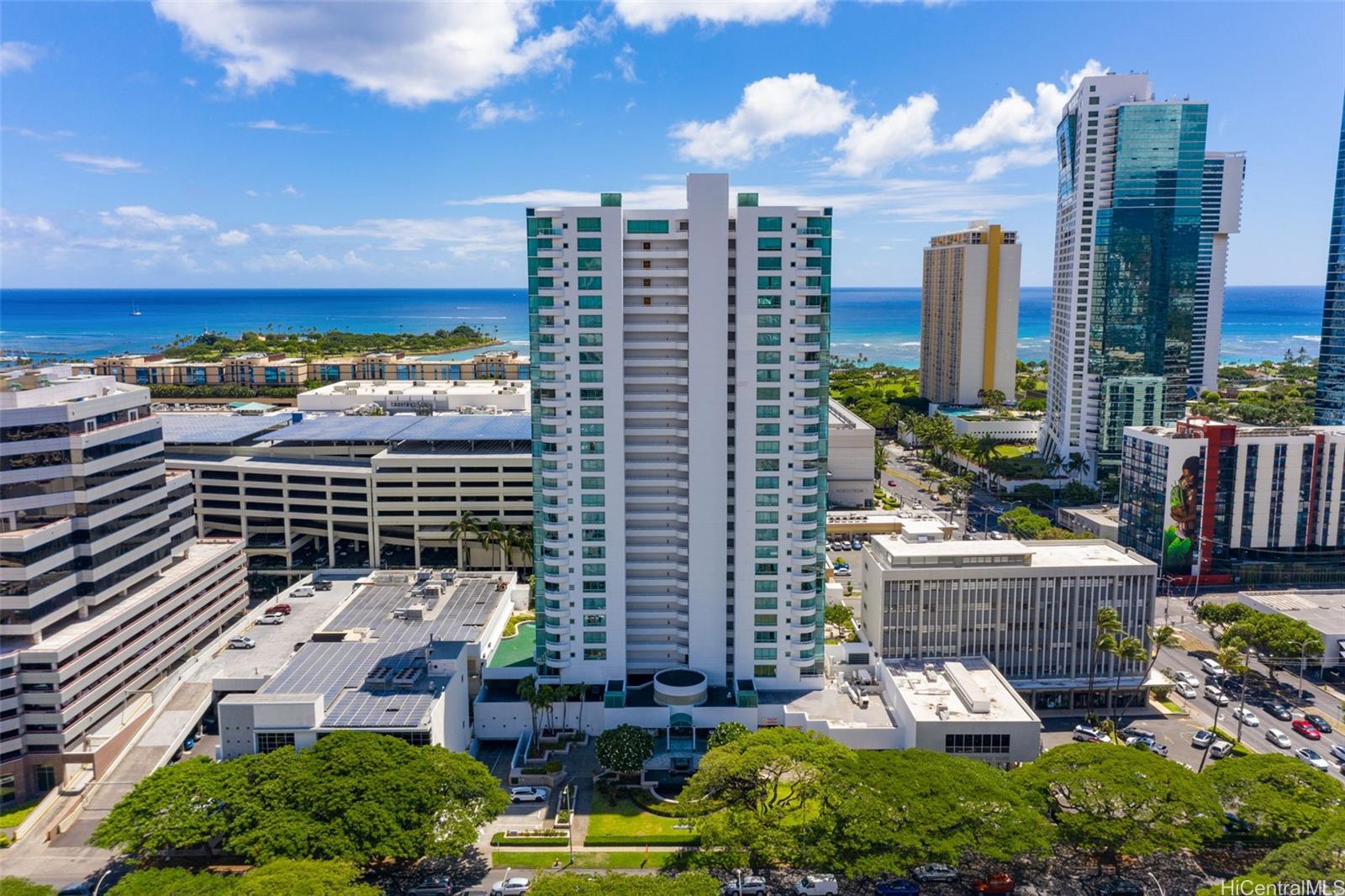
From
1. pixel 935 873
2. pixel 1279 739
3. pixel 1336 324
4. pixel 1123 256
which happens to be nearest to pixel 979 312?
pixel 1123 256

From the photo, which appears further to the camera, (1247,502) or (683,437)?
(1247,502)

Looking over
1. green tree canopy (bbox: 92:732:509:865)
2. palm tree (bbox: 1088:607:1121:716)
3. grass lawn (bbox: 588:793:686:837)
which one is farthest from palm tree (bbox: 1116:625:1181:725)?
green tree canopy (bbox: 92:732:509:865)

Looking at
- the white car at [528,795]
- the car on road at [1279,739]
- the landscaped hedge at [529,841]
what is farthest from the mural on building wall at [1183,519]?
the landscaped hedge at [529,841]

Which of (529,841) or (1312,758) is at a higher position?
(1312,758)

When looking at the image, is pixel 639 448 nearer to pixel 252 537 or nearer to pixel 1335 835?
pixel 1335 835

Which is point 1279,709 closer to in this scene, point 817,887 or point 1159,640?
point 1159,640

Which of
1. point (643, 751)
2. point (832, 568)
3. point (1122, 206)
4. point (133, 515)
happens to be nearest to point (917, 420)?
point (1122, 206)
